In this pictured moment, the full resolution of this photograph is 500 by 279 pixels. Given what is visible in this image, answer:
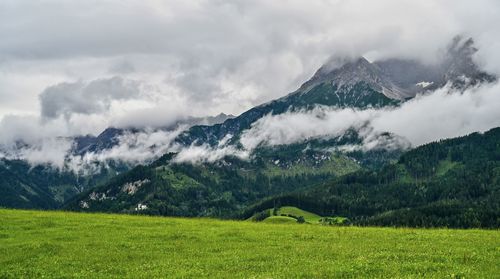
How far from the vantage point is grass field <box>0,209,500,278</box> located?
26.3 metres

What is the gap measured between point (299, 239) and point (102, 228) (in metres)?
18.2

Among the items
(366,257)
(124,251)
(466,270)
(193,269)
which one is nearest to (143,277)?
(193,269)

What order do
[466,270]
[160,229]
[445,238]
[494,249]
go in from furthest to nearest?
[160,229]
[445,238]
[494,249]
[466,270]

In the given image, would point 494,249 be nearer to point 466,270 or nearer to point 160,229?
point 466,270

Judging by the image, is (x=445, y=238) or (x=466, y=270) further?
(x=445, y=238)

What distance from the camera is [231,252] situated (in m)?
33.3

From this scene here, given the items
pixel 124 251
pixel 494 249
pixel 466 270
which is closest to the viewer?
pixel 466 270

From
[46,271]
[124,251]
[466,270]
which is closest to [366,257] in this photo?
[466,270]

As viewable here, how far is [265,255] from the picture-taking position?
31.6 meters

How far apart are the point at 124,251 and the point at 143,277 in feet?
28.9

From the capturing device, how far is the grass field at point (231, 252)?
86.2 ft

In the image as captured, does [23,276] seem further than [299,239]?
No

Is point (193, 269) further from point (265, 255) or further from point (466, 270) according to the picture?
point (466, 270)

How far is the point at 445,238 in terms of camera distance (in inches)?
1480
